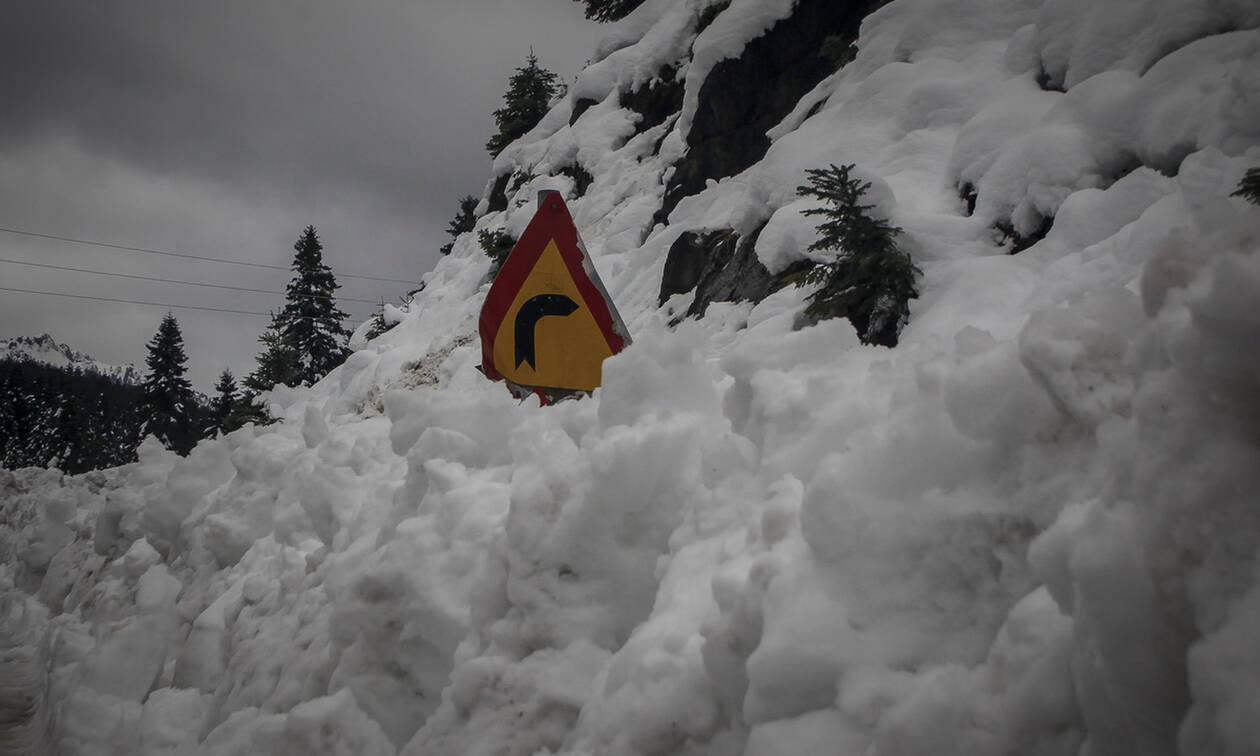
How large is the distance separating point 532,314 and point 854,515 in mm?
2517

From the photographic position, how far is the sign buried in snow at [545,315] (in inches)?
147

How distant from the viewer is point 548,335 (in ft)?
12.4

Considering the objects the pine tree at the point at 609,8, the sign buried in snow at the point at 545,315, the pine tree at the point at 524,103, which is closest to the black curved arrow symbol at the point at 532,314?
the sign buried in snow at the point at 545,315

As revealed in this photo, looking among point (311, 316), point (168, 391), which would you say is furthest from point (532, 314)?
point (168, 391)

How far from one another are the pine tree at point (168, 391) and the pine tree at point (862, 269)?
51572 mm

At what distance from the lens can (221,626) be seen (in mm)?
4312

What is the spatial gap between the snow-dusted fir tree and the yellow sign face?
121 feet

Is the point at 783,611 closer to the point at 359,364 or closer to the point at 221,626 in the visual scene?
the point at 221,626

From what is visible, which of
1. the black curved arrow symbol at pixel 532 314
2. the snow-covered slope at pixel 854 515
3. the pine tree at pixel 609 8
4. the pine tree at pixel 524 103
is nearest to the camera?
the snow-covered slope at pixel 854 515

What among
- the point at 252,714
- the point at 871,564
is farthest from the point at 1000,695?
the point at 252,714

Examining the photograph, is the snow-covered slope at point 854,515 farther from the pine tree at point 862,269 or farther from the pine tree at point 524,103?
the pine tree at point 524,103

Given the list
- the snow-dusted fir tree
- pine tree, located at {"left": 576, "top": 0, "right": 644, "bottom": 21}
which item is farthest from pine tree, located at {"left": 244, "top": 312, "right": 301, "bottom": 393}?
pine tree, located at {"left": 576, "top": 0, "right": 644, "bottom": 21}

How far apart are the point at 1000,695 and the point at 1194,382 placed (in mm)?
605

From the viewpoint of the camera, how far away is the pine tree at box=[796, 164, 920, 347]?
4219mm
